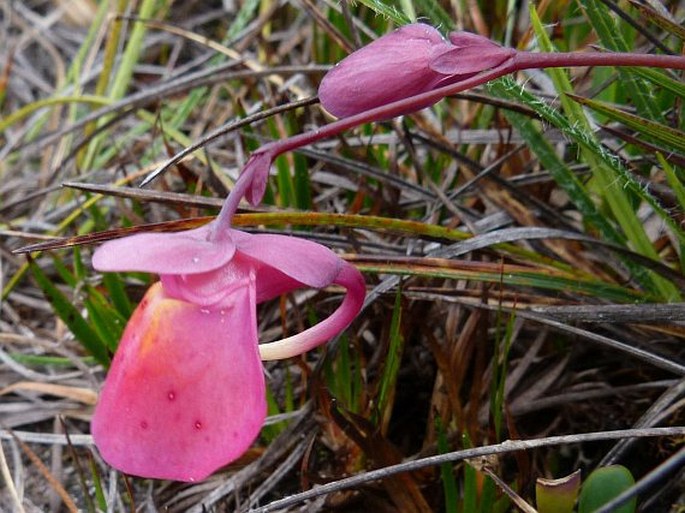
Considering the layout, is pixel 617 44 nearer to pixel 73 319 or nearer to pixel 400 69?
pixel 400 69

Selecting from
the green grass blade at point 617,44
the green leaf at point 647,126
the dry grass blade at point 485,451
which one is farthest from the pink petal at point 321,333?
the green grass blade at point 617,44

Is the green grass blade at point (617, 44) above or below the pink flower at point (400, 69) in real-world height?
below

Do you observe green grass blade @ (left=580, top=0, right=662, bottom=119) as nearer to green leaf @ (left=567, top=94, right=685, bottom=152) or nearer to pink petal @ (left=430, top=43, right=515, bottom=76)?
green leaf @ (left=567, top=94, right=685, bottom=152)

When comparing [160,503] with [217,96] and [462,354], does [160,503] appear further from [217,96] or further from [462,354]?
[217,96]

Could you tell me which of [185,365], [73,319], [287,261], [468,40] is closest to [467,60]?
[468,40]

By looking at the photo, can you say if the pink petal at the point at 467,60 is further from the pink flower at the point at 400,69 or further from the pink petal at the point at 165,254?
the pink petal at the point at 165,254

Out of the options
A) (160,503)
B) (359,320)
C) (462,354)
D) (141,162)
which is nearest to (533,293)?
(462,354)

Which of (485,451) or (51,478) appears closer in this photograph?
(485,451)

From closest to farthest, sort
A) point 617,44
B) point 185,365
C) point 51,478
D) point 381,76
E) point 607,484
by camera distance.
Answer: point 185,365 → point 381,76 → point 607,484 → point 617,44 → point 51,478
